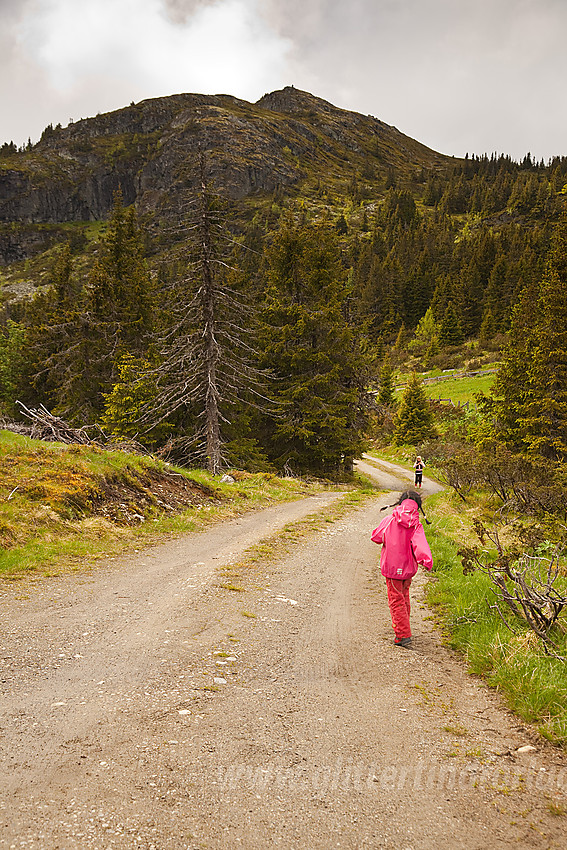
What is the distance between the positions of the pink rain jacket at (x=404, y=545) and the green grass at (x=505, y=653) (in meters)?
0.94

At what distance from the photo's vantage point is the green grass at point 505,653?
11.6 feet

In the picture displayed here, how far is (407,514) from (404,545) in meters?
0.35

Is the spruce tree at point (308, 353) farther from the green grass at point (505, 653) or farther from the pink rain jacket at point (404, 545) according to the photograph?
the pink rain jacket at point (404, 545)

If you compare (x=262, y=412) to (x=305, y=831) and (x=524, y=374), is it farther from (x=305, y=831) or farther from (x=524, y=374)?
(x=305, y=831)

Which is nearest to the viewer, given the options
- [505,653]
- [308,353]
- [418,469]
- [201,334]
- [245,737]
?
[245,737]

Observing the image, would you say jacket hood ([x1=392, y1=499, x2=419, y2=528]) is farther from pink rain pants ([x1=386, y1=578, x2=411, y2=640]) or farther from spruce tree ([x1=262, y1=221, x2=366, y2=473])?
spruce tree ([x1=262, y1=221, x2=366, y2=473])

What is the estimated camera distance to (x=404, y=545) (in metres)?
5.22

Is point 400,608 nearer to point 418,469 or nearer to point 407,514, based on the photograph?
point 407,514

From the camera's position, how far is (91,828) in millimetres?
2260

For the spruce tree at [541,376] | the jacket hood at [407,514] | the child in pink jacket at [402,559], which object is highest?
the spruce tree at [541,376]

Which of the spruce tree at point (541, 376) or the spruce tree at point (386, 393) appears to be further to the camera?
the spruce tree at point (386, 393)

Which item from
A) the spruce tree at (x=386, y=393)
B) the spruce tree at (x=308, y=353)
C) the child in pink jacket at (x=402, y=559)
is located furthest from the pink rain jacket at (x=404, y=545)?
the spruce tree at (x=386, y=393)

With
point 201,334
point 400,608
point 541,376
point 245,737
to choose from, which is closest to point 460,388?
point 541,376

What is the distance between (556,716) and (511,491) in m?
11.5
